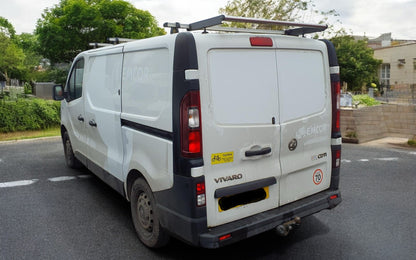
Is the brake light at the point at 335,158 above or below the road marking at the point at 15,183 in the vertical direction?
above

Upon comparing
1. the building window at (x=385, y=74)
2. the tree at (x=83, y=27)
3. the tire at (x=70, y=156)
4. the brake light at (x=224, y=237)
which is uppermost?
the tree at (x=83, y=27)

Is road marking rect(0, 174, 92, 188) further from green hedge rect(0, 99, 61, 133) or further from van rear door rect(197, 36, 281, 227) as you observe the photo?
green hedge rect(0, 99, 61, 133)

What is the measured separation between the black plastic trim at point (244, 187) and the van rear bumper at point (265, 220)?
28 cm

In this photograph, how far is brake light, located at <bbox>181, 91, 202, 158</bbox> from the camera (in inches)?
118

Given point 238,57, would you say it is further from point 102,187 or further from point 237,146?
point 102,187

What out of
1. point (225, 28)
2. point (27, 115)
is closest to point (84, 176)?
point (225, 28)

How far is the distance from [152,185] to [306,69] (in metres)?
1.90

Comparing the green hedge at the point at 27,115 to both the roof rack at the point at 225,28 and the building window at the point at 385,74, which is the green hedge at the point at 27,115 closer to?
the roof rack at the point at 225,28

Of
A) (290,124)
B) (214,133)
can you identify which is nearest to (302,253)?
(290,124)

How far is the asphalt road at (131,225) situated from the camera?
3730 mm

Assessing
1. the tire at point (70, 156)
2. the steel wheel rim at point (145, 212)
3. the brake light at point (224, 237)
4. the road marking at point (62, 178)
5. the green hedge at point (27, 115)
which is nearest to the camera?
the brake light at point (224, 237)

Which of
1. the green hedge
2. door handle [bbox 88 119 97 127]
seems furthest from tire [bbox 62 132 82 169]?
the green hedge

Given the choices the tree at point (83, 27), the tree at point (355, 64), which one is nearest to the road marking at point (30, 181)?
the tree at point (83, 27)

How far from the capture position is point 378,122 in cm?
1173
